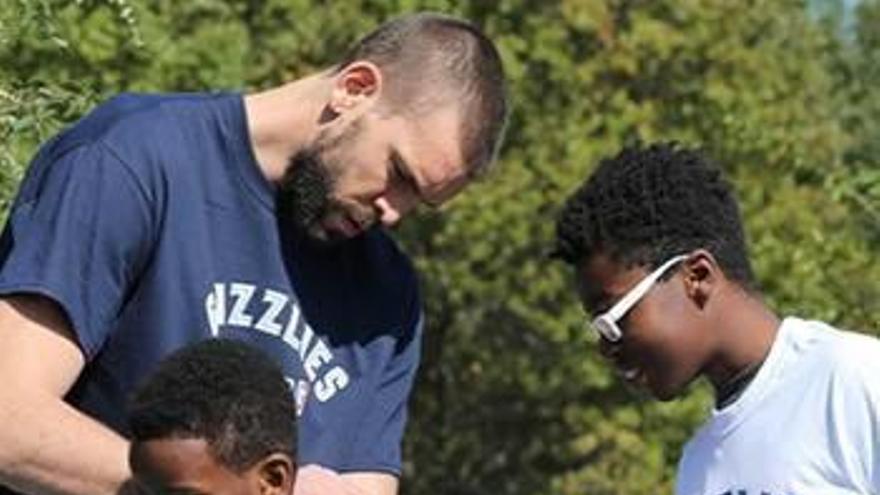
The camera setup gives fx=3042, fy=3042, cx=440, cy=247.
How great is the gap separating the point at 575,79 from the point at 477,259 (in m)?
1.00

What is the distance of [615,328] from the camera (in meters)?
4.72

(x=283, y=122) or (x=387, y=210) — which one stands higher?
(x=283, y=122)

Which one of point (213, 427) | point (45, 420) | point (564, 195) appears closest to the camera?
point (213, 427)

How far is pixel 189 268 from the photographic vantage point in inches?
180

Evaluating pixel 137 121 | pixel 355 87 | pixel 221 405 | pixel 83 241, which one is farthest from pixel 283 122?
pixel 221 405

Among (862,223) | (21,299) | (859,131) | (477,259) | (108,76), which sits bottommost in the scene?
(859,131)

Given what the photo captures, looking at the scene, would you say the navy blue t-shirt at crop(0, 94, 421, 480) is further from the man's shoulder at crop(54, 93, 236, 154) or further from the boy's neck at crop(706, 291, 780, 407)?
the boy's neck at crop(706, 291, 780, 407)

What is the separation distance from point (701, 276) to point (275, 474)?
0.99m

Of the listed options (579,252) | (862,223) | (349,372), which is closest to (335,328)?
(349,372)

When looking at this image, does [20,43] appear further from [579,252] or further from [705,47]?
[705,47]

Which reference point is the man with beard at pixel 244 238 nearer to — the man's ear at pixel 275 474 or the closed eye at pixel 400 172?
the closed eye at pixel 400 172

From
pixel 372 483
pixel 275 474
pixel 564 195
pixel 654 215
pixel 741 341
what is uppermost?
pixel 275 474

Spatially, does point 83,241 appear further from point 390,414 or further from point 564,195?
point 564,195

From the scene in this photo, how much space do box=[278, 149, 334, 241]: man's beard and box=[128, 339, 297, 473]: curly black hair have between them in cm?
44
